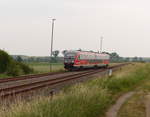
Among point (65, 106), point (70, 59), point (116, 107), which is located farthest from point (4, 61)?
point (65, 106)

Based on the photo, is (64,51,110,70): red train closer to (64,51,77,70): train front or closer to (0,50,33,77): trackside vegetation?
(64,51,77,70): train front

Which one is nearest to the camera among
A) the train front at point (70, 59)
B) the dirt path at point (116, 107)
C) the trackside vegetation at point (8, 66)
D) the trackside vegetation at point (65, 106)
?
the trackside vegetation at point (65, 106)

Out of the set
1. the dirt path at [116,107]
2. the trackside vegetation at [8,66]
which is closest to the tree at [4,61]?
the trackside vegetation at [8,66]

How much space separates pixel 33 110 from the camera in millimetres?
6852

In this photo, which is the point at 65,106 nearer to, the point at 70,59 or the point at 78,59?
the point at 70,59

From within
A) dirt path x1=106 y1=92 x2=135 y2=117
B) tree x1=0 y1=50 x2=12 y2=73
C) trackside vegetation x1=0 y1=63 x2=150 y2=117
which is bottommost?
dirt path x1=106 y1=92 x2=135 y2=117

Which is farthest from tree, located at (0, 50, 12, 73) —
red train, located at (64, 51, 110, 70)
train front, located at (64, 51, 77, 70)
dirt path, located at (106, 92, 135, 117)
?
dirt path, located at (106, 92, 135, 117)

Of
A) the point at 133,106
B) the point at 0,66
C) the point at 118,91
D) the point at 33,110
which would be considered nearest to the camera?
the point at 33,110

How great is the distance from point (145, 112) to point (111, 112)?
142cm

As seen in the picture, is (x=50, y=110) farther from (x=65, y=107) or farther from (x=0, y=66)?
(x=0, y=66)

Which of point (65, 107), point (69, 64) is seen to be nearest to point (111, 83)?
point (65, 107)

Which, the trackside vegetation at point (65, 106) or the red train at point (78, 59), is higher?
the red train at point (78, 59)

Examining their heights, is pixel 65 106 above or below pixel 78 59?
below

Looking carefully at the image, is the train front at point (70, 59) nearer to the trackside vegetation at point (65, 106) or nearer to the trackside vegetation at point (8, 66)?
the trackside vegetation at point (8, 66)
